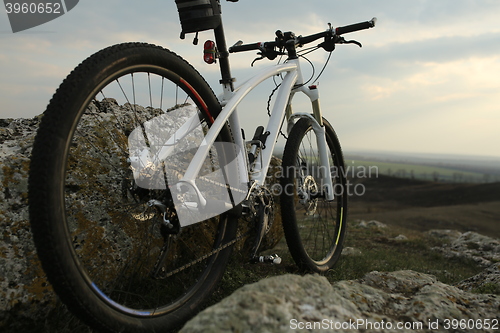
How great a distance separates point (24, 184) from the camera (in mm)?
2799

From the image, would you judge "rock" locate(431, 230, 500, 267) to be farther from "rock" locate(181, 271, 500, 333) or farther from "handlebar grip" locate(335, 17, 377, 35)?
"handlebar grip" locate(335, 17, 377, 35)

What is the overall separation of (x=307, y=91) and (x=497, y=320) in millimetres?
2776

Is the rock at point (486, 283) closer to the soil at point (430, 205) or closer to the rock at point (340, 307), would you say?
the rock at point (340, 307)

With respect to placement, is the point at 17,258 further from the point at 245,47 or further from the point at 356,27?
the point at 356,27

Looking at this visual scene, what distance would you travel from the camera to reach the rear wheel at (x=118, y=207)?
1.73 meters

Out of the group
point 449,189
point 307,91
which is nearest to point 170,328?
point 307,91

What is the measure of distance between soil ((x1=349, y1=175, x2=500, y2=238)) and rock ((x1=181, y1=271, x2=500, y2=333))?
2461cm

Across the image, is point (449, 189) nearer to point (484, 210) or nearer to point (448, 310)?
point (484, 210)

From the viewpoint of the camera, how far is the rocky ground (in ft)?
5.98

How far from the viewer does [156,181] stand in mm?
2377

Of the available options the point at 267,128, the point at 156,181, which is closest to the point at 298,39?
the point at 267,128

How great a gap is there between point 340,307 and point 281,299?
15.5 inches

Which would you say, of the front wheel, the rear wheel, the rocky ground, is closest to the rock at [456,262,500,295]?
the rocky ground

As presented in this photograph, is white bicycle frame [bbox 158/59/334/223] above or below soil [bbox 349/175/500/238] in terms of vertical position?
above
